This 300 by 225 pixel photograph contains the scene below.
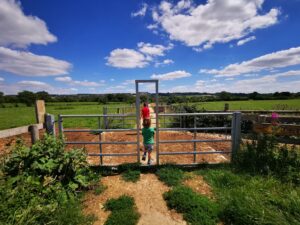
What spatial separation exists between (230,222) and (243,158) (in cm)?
223

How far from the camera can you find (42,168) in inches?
139

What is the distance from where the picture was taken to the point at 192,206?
130 inches

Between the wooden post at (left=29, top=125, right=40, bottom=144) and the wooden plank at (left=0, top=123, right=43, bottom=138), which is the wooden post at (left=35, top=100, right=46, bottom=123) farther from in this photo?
the wooden post at (left=29, top=125, right=40, bottom=144)

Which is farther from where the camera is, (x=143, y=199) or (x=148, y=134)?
(x=148, y=134)

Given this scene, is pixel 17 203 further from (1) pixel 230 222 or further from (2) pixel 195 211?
(1) pixel 230 222

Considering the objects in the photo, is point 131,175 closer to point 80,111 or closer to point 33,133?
point 33,133

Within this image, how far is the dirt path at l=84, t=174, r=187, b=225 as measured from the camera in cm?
312

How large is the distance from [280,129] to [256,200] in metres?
2.58

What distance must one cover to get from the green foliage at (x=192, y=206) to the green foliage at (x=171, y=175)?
1.39ft

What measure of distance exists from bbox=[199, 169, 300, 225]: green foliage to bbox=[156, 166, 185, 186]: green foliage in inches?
28.9

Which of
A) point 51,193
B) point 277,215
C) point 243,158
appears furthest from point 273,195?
point 51,193

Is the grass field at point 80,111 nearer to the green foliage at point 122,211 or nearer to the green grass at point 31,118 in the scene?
the green grass at point 31,118

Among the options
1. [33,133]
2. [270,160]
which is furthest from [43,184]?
[270,160]

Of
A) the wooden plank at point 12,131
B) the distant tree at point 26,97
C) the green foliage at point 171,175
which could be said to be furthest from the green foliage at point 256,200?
the distant tree at point 26,97
